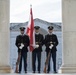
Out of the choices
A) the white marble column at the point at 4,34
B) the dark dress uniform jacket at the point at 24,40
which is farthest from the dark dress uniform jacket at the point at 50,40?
the white marble column at the point at 4,34

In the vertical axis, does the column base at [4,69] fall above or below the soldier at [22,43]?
below

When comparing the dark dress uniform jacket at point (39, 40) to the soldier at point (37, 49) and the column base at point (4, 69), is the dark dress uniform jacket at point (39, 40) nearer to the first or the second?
the soldier at point (37, 49)

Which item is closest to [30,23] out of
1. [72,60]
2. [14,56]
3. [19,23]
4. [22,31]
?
[22,31]

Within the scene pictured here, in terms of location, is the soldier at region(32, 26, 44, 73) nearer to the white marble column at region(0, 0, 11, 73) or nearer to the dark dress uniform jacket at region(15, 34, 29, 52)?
the dark dress uniform jacket at region(15, 34, 29, 52)

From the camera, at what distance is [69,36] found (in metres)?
32.8

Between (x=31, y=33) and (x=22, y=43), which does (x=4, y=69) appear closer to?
(x=22, y=43)

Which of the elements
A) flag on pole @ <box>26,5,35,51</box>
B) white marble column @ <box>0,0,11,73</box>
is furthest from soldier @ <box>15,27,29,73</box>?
white marble column @ <box>0,0,11,73</box>

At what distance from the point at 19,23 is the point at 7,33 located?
18203 millimetres

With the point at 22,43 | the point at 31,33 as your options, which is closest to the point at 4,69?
the point at 22,43

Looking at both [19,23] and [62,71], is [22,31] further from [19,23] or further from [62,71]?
[19,23]

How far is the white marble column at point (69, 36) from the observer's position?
3269 cm

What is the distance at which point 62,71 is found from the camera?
3247cm

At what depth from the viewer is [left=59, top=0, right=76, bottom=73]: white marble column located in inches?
1287

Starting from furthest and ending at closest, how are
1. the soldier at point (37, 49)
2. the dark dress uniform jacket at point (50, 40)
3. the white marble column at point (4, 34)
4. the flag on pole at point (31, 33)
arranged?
the white marble column at point (4, 34) < the flag on pole at point (31, 33) < the soldier at point (37, 49) < the dark dress uniform jacket at point (50, 40)
